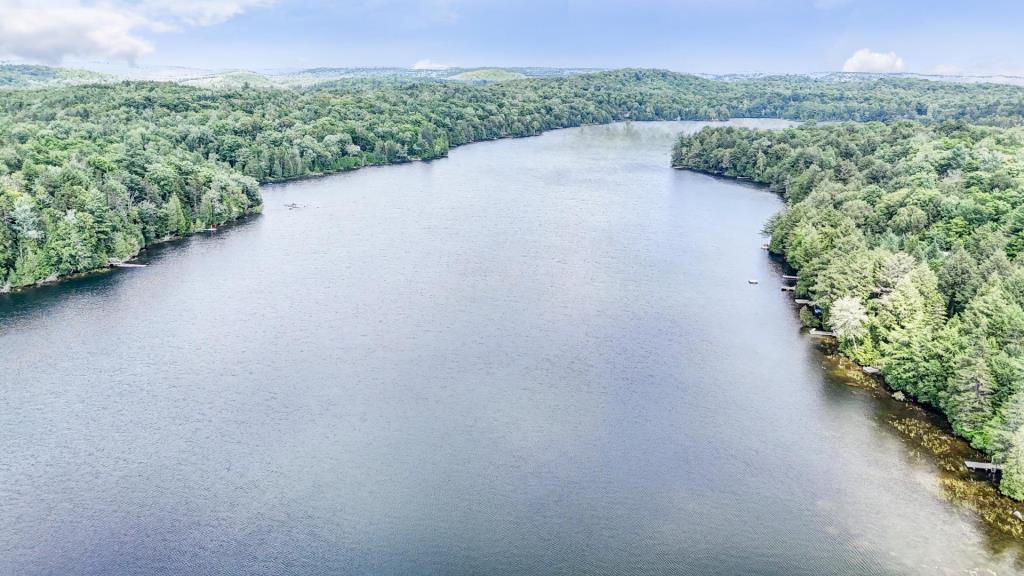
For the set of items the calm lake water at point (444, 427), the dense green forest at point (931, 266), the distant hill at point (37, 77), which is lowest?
the calm lake water at point (444, 427)

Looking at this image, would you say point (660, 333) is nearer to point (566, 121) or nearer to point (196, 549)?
point (196, 549)

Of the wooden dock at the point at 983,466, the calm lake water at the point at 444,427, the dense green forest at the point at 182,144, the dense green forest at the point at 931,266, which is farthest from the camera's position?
the dense green forest at the point at 182,144

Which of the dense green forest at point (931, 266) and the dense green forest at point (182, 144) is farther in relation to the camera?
the dense green forest at point (182, 144)

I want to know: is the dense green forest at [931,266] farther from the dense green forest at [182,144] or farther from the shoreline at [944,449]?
the dense green forest at [182,144]

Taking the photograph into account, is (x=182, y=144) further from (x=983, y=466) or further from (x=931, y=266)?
(x=983, y=466)

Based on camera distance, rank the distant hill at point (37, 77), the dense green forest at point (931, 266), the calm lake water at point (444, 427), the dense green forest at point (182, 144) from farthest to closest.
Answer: the distant hill at point (37, 77) → the dense green forest at point (182, 144) → the dense green forest at point (931, 266) → the calm lake water at point (444, 427)

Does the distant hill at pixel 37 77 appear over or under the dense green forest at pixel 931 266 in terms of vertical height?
over

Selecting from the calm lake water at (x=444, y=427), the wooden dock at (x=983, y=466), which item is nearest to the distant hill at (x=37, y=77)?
the calm lake water at (x=444, y=427)
